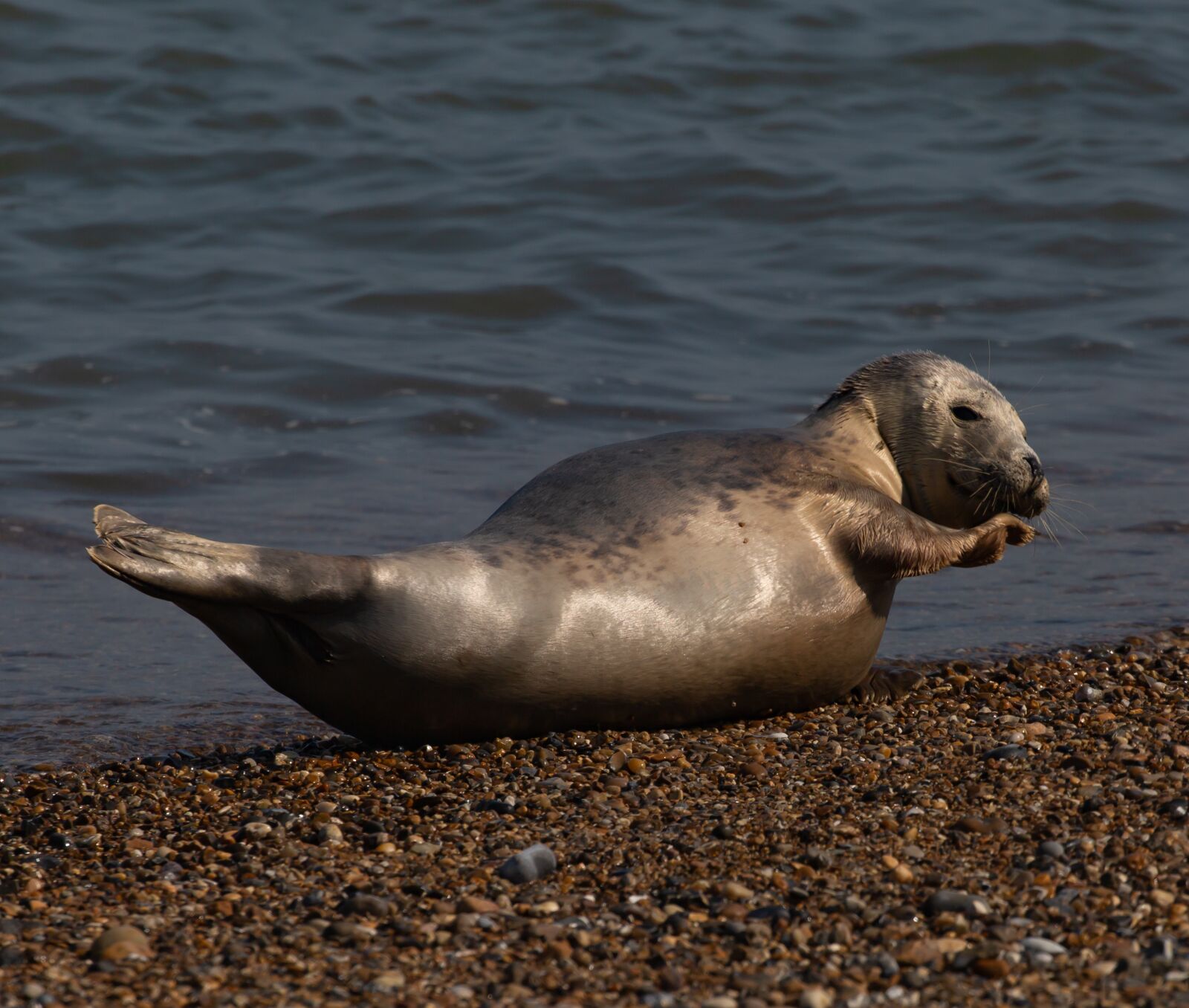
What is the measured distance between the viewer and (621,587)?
4.71m

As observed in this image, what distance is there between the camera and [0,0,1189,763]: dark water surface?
7309mm

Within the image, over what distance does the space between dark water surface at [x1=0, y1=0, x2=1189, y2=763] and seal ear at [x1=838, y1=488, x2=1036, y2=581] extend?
0.88 meters

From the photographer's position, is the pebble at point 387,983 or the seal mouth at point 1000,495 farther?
the seal mouth at point 1000,495

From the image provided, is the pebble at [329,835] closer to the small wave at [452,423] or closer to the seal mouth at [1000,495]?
the seal mouth at [1000,495]

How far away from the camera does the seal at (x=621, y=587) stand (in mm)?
4355

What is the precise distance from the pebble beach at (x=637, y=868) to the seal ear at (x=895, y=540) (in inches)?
17.0

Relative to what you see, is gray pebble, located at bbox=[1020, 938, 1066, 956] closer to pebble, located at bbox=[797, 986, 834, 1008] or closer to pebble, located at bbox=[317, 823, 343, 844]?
pebble, located at bbox=[797, 986, 834, 1008]

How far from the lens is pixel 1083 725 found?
480 cm

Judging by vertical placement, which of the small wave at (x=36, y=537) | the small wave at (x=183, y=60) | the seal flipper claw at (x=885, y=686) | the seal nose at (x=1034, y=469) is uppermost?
the small wave at (x=183, y=60)


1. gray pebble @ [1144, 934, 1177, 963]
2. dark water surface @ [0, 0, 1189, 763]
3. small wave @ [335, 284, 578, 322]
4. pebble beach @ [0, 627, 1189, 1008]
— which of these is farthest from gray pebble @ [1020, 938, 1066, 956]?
small wave @ [335, 284, 578, 322]

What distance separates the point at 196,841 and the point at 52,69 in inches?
499

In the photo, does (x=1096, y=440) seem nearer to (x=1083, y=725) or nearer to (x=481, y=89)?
(x=1083, y=725)

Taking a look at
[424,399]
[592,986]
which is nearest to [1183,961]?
[592,986]

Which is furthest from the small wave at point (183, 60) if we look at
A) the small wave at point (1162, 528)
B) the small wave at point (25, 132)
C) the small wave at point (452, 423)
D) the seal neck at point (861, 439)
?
the seal neck at point (861, 439)
